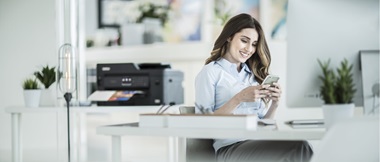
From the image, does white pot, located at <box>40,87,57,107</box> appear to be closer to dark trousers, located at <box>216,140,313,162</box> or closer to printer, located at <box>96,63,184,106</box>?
Result: printer, located at <box>96,63,184,106</box>

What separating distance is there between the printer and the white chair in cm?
207

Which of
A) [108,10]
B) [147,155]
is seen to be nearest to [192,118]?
[147,155]

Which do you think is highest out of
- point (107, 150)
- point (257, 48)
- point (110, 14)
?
point (110, 14)

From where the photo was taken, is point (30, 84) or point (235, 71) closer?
point (235, 71)

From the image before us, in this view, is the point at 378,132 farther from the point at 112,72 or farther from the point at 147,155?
the point at 147,155

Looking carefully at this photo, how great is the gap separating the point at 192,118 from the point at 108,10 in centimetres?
724

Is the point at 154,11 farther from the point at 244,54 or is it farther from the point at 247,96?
the point at 247,96

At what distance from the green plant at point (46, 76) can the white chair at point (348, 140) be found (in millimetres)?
2527

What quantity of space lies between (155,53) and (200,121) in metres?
4.66

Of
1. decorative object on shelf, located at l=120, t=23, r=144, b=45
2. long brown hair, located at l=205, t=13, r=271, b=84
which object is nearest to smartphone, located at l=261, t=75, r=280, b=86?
long brown hair, located at l=205, t=13, r=271, b=84

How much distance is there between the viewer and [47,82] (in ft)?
12.6

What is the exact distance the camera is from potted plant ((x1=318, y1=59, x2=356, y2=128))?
1816mm

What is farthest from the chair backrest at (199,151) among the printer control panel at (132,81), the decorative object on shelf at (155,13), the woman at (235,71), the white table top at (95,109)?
the decorative object on shelf at (155,13)

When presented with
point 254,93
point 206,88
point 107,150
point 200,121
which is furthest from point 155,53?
point 200,121
